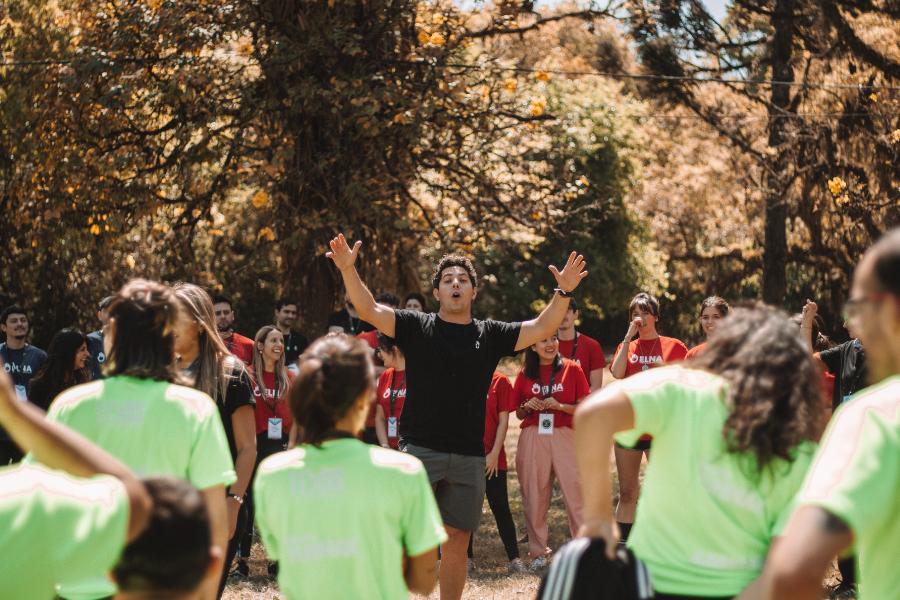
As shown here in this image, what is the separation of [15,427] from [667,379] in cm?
179

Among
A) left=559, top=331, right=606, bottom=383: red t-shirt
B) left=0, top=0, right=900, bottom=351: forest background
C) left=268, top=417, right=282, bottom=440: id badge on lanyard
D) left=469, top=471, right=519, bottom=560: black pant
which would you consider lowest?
left=469, top=471, right=519, bottom=560: black pant

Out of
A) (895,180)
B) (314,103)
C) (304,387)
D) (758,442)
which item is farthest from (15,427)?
(895,180)

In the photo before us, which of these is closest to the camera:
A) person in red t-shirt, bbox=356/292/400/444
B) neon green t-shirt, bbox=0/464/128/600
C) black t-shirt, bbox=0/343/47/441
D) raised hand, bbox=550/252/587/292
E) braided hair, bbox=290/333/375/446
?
neon green t-shirt, bbox=0/464/128/600

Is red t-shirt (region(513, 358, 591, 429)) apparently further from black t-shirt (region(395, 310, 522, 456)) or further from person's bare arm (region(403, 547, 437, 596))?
person's bare arm (region(403, 547, 437, 596))

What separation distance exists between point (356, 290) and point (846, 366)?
368 cm

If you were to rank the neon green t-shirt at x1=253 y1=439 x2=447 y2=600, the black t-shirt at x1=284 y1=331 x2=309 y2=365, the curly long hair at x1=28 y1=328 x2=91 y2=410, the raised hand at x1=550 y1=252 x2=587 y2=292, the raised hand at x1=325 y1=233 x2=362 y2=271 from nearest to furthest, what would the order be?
the neon green t-shirt at x1=253 y1=439 x2=447 y2=600 < the raised hand at x1=325 y1=233 x2=362 y2=271 < the raised hand at x1=550 y1=252 x2=587 y2=292 < the curly long hair at x1=28 y1=328 x2=91 y2=410 < the black t-shirt at x1=284 y1=331 x2=309 y2=365

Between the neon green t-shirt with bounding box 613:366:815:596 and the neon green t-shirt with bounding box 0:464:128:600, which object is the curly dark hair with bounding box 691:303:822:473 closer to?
the neon green t-shirt with bounding box 613:366:815:596

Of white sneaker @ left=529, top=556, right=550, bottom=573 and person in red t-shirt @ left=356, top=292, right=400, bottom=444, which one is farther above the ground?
person in red t-shirt @ left=356, top=292, right=400, bottom=444

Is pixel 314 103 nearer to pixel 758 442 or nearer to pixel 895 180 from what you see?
pixel 895 180

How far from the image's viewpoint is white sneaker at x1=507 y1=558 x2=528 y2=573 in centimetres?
827

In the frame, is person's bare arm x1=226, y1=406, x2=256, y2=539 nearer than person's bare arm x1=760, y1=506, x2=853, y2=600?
No

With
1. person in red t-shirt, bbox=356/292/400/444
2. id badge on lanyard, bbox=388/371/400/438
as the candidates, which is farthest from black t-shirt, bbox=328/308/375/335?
id badge on lanyard, bbox=388/371/400/438

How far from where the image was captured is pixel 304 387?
10.5 ft

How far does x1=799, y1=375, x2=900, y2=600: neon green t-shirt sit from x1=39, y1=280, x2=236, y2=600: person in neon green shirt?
6.74 feet
